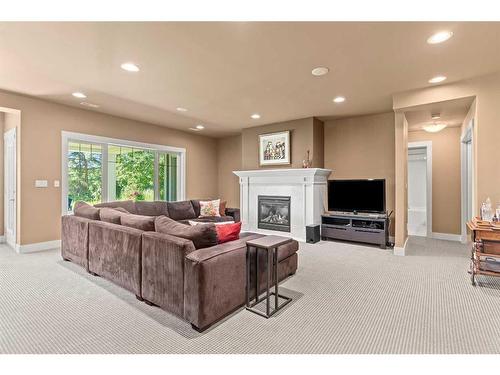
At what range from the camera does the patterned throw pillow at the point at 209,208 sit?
6.01m

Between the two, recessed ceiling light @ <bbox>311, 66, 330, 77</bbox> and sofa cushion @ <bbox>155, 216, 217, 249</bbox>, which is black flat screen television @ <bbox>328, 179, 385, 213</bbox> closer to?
recessed ceiling light @ <bbox>311, 66, 330, 77</bbox>

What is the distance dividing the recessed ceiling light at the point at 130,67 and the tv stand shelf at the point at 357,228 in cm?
422

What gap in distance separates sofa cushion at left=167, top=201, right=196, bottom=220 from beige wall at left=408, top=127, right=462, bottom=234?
5407mm

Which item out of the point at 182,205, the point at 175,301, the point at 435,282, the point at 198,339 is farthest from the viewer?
the point at 182,205

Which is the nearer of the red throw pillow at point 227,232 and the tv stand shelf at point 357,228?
the red throw pillow at point 227,232

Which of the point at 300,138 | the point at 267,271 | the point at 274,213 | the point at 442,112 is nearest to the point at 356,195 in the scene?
the point at 300,138

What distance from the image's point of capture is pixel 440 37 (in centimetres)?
240

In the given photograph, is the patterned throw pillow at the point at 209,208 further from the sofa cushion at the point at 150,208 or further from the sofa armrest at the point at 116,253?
the sofa armrest at the point at 116,253

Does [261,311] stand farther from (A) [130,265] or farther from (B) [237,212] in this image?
(B) [237,212]

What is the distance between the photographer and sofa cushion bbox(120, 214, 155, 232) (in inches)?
102

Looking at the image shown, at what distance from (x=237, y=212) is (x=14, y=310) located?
443cm

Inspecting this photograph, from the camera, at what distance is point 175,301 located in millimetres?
2105

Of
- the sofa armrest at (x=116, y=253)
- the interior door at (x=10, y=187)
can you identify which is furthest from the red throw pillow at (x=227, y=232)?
the interior door at (x=10, y=187)
